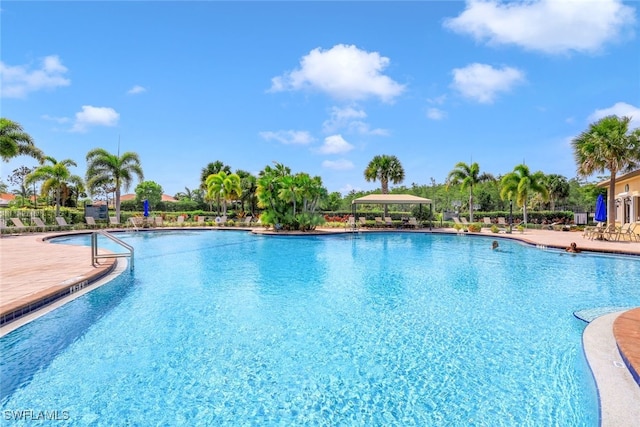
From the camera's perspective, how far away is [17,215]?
72.3 ft

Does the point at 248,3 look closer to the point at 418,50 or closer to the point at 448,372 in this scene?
the point at 418,50

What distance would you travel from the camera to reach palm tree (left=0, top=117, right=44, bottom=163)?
60.8 ft

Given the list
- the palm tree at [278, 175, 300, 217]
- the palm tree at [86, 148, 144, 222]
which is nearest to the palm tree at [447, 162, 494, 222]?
the palm tree at [278, 175, 300, 217]

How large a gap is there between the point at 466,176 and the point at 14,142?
107 feet

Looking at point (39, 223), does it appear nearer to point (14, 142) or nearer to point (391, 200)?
point (14, 142)

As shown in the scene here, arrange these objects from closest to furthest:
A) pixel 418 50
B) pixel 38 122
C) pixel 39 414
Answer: pixel 39 414, pixel 418 50, pixel 38 122

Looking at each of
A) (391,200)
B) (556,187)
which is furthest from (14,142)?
(556,187)

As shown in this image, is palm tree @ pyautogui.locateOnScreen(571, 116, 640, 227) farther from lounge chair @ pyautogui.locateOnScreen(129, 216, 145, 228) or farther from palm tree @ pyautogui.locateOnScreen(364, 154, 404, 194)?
lounge chair @ pyautogui.locateOnScreen(129, 216, 145, 228)

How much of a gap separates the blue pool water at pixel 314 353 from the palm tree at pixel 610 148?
10.8 metres

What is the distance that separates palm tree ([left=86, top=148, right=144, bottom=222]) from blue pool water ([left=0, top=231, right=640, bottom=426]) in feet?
75.7

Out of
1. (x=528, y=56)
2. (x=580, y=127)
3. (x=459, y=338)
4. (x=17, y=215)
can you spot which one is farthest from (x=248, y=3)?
(x=17, y=215)

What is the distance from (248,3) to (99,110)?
14.9m

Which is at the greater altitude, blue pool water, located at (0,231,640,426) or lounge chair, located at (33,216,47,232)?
lounge chair, located at (33,216,47,232)

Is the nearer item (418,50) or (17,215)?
(418,50)
